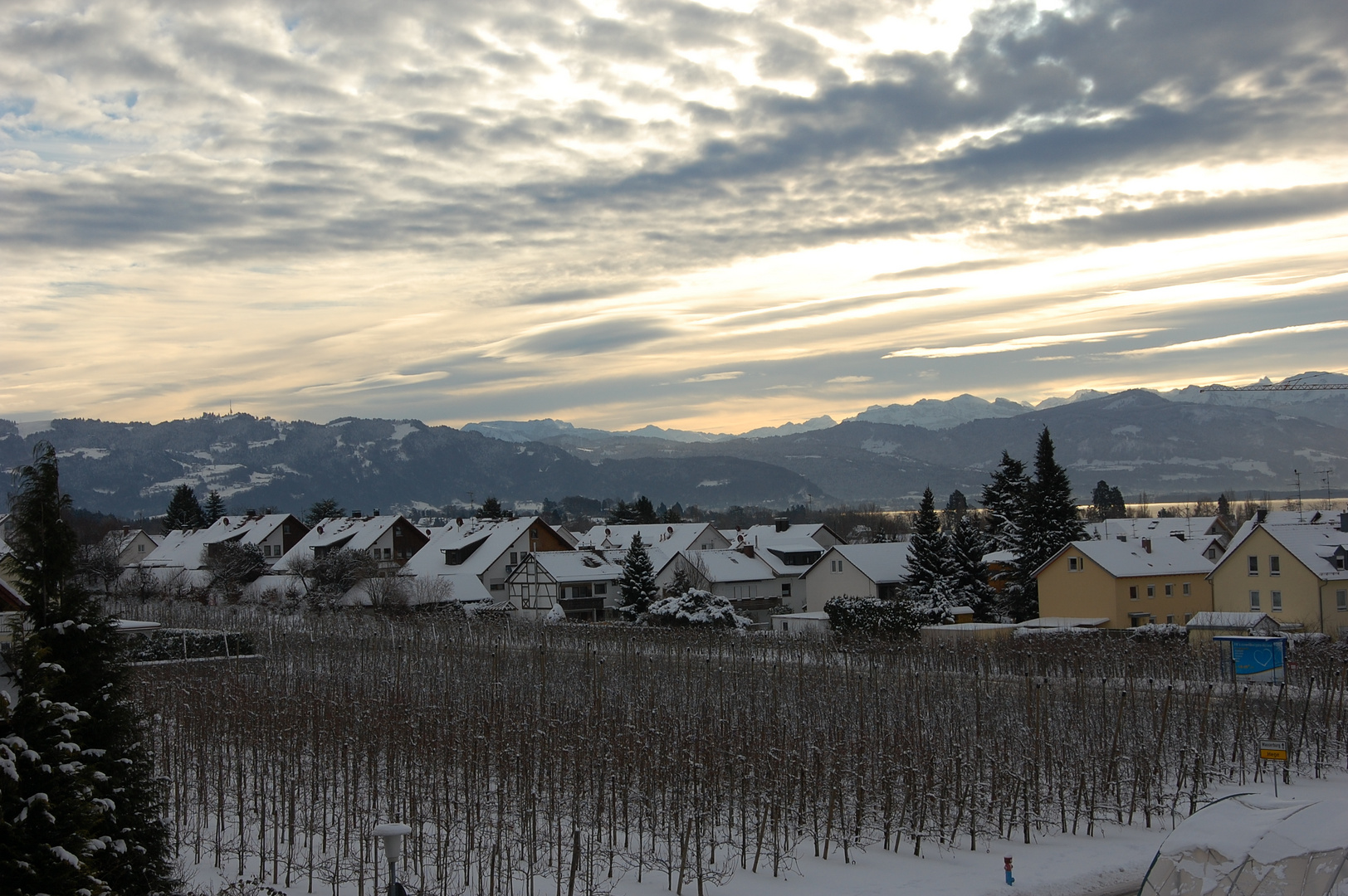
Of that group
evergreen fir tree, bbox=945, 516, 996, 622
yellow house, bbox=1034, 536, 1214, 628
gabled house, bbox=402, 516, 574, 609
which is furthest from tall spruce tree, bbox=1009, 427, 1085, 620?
gabled house, bbox=402, 516, 574, 609

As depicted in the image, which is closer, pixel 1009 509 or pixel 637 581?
pixel 637 581

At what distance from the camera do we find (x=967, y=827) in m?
18.0

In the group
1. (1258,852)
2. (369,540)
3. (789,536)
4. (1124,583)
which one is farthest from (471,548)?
(1258,852)

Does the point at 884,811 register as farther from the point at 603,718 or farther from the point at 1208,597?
the point at 1208,597

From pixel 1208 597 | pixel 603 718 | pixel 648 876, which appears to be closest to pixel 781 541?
pixel 1208 597

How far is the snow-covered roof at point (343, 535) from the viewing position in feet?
261

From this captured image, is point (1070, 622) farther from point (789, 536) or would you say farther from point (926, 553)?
point (789, 536)

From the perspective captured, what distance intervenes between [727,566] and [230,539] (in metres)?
45.7

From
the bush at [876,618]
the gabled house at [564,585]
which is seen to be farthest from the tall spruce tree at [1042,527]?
the gabled house at [564,585]

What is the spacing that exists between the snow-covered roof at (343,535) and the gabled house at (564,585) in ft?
56.0

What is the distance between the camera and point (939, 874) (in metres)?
15.9

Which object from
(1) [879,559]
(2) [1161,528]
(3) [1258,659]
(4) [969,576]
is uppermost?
(2) [1161,528]

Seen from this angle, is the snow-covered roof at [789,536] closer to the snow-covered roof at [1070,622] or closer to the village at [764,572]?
the village at [764,572]

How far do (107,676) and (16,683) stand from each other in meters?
1.07
